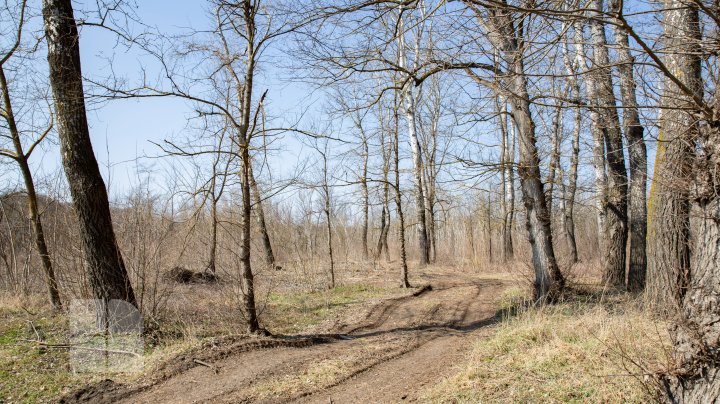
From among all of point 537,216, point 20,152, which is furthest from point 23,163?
point 537,216

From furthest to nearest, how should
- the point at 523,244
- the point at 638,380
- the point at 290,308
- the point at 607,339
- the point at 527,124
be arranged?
the point at 523,244 < the point at 290,308 < the point at 527,124 < the point at 607,339 < the point at 638,380

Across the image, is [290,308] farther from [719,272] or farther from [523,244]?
[719,272]

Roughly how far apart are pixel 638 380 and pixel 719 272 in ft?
3.61

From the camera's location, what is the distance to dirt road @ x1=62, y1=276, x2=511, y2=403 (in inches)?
203

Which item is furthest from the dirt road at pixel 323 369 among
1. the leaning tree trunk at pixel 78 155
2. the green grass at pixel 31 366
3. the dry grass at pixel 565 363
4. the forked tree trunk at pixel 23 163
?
the forked tree trunk at pixel 23 163

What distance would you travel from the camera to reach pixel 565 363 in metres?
4.89

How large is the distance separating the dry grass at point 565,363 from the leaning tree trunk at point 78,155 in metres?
5.48

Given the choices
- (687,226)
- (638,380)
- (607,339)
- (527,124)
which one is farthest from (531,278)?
(638,380)

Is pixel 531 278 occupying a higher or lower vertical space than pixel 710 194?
lower

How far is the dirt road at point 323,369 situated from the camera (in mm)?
5160

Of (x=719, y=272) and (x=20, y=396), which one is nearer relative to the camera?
(x=719, y=272)

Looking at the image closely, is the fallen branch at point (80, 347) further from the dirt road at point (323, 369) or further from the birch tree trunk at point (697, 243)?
the birch tree trunk at point (697, 243)

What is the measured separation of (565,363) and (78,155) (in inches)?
291

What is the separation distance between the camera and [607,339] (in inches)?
202
